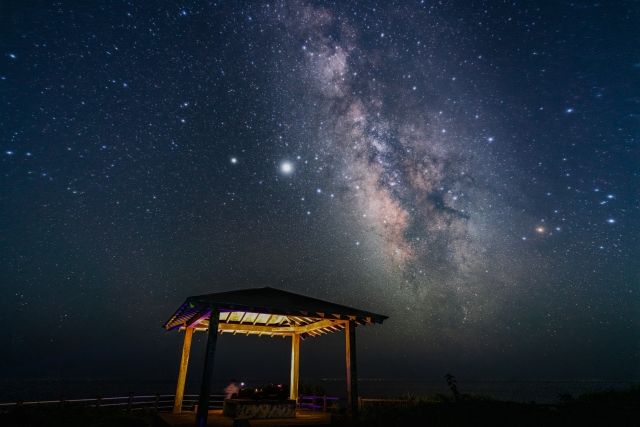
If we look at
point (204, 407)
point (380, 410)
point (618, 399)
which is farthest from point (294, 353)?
point (618, 399)

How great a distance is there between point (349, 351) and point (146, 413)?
35.9ft

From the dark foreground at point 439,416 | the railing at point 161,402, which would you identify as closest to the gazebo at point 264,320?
the railing at point 161,402

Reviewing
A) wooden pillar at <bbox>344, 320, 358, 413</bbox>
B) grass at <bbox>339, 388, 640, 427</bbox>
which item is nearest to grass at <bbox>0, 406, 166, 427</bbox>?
wooden pillar at <bbox>344, 320, 358, 413</bbox>

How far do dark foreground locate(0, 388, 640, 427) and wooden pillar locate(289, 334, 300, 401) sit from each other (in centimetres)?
313

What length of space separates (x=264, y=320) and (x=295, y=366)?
8.83ft

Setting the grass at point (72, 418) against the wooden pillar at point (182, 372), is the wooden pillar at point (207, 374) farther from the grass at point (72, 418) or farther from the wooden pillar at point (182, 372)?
the wooden pillar at point (182, 372)

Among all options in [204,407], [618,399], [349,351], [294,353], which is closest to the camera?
[204,407]

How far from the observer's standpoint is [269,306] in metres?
10.5

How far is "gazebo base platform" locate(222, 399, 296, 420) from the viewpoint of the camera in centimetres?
1208

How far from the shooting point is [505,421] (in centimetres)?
1091

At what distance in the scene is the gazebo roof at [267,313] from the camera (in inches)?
400

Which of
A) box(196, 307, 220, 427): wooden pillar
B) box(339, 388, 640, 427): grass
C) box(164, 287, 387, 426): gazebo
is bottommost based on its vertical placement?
box(339, 388, 640, 427): grass

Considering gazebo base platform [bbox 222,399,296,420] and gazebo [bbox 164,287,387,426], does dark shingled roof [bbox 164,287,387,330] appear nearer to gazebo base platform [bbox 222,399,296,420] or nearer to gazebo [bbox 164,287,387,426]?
gazebo [bbox 164,287,387,426]

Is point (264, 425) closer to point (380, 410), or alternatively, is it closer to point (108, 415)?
point (380, 410)
